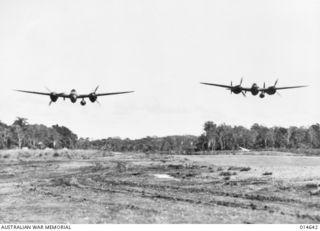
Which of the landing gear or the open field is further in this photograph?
the landing gear

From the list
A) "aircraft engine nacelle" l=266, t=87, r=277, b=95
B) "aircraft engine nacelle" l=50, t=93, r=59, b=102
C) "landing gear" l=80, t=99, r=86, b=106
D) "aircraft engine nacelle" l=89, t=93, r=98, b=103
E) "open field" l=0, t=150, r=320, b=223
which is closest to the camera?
"open field" l=0, t=150, r=320, b=223

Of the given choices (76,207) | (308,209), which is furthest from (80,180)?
(308,209)

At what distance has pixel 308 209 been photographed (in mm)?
20609

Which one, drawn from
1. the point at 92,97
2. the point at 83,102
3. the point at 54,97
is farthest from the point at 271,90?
the point at 54,97

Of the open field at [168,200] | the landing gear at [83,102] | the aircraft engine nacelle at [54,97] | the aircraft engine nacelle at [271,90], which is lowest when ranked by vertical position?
the open field at [168,200]

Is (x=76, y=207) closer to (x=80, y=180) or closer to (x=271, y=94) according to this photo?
(x=80, y=180)

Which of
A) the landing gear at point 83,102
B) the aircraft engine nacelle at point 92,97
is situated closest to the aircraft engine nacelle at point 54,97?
the landing gear at point 83,102

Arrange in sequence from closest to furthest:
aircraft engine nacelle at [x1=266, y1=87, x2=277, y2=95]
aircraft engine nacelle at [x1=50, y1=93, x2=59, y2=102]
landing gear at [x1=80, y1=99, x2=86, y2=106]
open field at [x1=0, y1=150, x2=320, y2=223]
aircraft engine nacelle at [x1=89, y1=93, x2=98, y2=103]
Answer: open field at [x1=0, y1=150, x2=320, y2=223] < aircraft engine nacelle at [x1=266, y1=87, x2=277, y2=95] < aircraft engine nacelle at [x1=50, y1=93, x2=59, y2=102] < landing gear at [x1=80, y1=99, x2=86, y2=106] < aircraft engine nacelle at [x1=89, y1=93, x2=98, y2=103]

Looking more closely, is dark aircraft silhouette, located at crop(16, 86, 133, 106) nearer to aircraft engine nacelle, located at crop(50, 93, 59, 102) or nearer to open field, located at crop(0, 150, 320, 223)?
aircraft engine nacelle, located at crop(50, 93, 59, 102)

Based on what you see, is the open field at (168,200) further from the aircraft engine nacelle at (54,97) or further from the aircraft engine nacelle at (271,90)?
the aircraft engine nacelle at (54,97)

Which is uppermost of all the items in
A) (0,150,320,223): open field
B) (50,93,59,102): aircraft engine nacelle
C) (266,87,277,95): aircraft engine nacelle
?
(266,87,277,95): aircraft engine nacelle

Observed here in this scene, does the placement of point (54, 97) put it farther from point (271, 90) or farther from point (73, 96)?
point (271, 90)

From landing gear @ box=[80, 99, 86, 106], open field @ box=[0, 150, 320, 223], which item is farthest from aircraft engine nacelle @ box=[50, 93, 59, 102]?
open field @ box=[0, 150, 320, 223]

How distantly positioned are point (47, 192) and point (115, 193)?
4.79m
